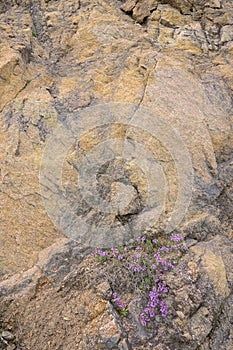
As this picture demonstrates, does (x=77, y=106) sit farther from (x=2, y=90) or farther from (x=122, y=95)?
(x=2, y=90)

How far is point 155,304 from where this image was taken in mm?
3842

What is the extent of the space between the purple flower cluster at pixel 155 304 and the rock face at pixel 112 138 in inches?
4.0

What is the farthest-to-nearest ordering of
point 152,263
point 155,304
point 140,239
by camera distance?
point 140,239 → point 152,263 → point 155,304

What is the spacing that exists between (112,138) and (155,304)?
235cm

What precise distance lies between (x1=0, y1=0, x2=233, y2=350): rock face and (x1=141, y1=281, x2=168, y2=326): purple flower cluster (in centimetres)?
10

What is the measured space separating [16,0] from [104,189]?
13.3 feet

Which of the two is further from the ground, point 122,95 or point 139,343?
point 122,95

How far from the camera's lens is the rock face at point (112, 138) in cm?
387

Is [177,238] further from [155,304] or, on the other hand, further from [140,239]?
[155,304]

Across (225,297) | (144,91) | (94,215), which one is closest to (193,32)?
(144,91)

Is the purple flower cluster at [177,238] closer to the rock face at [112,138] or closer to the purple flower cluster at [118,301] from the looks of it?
the rock face at [112,138]

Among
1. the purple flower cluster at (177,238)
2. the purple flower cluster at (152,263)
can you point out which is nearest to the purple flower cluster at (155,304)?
the purple flower cluster at (152,263)

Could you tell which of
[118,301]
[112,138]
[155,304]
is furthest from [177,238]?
[112,138]

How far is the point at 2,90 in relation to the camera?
201 inches
